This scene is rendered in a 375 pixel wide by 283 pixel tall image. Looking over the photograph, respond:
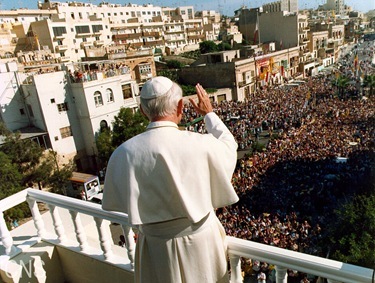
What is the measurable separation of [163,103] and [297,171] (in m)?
12.2

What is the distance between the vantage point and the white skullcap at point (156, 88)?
4.41 ft

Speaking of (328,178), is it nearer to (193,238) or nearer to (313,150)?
(313,150)

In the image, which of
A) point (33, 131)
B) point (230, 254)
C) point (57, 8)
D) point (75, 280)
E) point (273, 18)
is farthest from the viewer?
point (273, 18)

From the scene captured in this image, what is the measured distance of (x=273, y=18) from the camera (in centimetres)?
5238

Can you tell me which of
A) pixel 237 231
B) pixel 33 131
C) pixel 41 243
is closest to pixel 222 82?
pixel 33 131

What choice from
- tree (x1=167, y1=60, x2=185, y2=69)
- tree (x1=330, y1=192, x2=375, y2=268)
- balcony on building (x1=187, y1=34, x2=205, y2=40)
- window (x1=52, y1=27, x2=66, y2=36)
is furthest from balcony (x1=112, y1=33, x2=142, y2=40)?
tree (x1=330, y1=192, x2=375, y2=268)

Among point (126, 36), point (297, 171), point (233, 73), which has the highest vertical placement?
point (126, 36)

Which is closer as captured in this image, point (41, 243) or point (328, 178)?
point (41, 243)

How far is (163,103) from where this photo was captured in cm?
135

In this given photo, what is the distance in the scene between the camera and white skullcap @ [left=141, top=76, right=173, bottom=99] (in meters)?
1.34

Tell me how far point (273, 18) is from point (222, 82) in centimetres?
2497

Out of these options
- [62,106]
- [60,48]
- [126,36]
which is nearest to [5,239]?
[62,106]

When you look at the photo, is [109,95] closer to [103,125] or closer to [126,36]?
[103,125]

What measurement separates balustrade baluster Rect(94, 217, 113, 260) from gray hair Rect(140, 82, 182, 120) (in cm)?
132
